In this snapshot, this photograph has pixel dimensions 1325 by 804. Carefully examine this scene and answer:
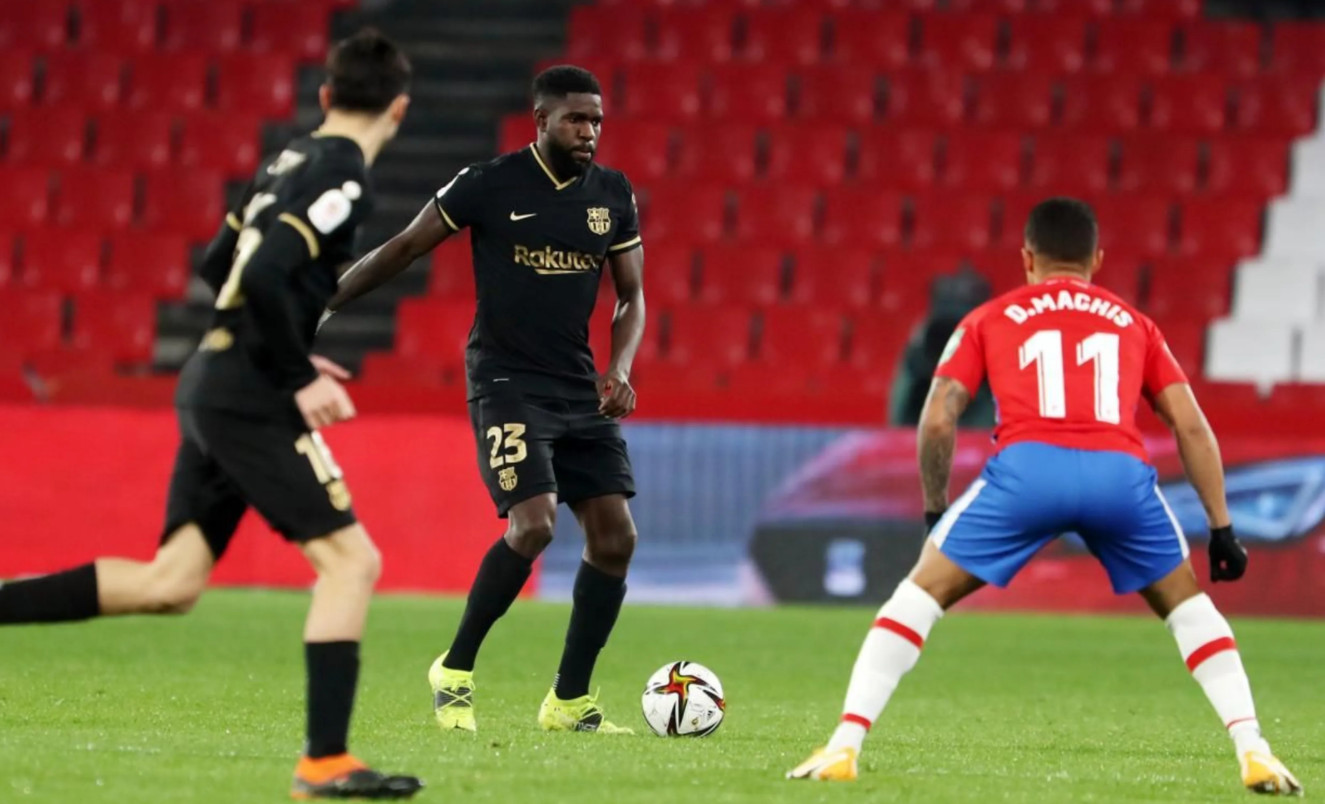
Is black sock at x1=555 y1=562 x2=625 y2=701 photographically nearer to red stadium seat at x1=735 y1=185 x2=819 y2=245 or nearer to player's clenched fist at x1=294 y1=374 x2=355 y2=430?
player's clenched fist at x1=294 y1=374 x2=355 y2=430

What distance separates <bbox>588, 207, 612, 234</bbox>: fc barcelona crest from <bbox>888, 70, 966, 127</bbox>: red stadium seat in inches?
479

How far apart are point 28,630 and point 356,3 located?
10.9m

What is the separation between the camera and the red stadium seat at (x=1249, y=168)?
18.8 m

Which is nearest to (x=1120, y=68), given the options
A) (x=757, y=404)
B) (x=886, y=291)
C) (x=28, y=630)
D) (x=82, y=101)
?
(x=886, y=291)

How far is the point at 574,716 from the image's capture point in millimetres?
7020

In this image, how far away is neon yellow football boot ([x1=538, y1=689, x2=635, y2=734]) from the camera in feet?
22.9

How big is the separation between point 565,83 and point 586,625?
1.83 m

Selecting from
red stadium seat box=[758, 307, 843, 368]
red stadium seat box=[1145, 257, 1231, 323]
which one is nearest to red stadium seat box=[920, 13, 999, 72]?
red stadium seat box=[1145, 257, 1231, 323]

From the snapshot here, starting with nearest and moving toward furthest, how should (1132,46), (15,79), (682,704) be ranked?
(682,704), (15,79), (1132,46)

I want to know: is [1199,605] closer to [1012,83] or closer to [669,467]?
[669,467]

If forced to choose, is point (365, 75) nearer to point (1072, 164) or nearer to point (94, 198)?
point (94, 198)

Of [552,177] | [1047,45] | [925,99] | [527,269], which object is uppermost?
[1047,45]

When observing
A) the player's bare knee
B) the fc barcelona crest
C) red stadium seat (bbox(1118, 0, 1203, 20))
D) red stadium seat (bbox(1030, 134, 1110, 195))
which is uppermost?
red stadium seat (bbox(1118, 0, 1203, 20))

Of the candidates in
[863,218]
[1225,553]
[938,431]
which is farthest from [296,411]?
[863,218]
